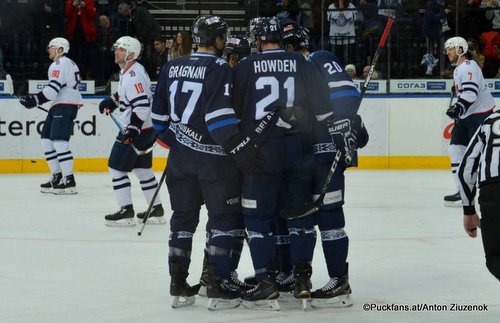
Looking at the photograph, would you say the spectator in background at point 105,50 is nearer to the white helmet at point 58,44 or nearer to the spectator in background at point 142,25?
the spectator in background at point 142,25

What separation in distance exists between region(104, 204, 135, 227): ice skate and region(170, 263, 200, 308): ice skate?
302 centimetres

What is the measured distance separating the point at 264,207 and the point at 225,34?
34.1 inches

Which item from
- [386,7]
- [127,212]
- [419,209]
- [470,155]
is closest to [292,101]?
[470,155]

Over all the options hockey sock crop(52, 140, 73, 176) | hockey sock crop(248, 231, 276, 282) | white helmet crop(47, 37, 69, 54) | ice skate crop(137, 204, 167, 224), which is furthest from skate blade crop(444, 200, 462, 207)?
hockey sock crop(248, 231, 276, 282)

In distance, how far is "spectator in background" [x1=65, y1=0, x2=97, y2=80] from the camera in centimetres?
1303

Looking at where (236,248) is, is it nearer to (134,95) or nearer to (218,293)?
(218,293)

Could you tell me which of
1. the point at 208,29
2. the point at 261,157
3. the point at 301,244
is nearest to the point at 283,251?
the point at 301,244

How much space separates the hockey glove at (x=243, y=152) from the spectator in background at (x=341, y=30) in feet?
26.9

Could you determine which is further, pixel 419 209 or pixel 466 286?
pixel 419 209

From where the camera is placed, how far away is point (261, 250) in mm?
5066

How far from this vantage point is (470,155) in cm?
387

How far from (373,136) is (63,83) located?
3.83 meters

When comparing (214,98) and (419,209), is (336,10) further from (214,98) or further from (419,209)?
(214,98)

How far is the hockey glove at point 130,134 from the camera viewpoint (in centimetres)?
768
